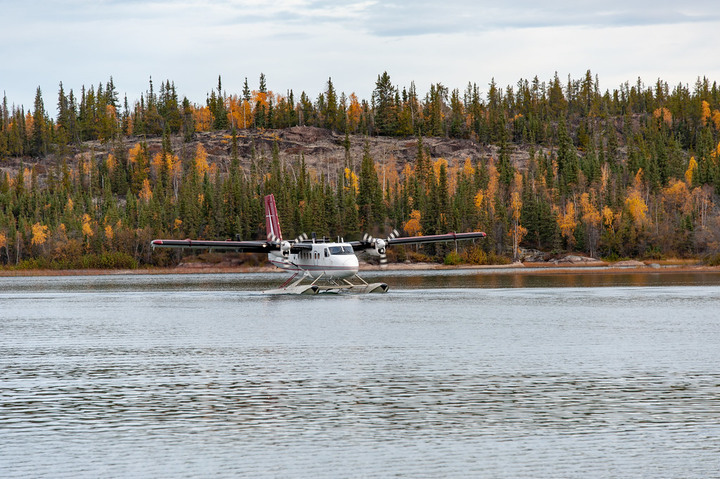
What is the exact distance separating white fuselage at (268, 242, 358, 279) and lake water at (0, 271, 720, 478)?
1372cm

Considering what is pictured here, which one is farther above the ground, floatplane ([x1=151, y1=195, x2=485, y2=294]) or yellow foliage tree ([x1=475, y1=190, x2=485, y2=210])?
yellow foliage tree ([x1=475, y1=190, x2=485, y2=210])

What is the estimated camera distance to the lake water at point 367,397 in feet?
42.6

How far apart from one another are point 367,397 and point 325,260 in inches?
1366

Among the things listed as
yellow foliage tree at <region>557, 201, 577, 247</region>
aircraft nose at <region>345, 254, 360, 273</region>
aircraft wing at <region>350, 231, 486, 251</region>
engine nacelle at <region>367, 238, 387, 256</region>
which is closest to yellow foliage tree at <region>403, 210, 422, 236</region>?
yellow foliage tree at <region>557, 201, 577, 247</region>

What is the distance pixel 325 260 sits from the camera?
5303 centimetres

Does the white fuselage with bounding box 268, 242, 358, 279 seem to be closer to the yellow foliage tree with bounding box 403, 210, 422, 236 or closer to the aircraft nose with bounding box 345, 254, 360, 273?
the aircraft nose with bounding box 345, 254, 360, 273

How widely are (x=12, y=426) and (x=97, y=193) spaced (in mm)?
188985

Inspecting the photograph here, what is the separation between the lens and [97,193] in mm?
195625

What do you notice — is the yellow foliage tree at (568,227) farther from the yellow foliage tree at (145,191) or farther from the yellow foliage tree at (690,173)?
the yellow foliage tree at (145,191)

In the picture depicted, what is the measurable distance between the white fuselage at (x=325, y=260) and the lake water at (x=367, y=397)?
13.7m

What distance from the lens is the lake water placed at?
13.0 meters

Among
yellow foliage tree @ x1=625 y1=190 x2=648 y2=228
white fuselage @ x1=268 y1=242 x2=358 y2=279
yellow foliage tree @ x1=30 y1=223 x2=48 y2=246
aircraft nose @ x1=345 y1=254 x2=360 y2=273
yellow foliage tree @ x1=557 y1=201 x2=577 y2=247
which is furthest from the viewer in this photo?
yellow foliage tree @ x1=30 y1=223 x2=48 y2=246

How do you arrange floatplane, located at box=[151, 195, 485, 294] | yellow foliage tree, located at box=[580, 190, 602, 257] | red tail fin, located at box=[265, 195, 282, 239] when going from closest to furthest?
floatplane, located at box=[151, 195, 485, 294] < red tail fin, located at box=[265, 195, 282, 239] < yellow foliage tree, located at box=[580, 190, 602, 257]

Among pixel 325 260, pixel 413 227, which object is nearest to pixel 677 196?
pixel 413 227
